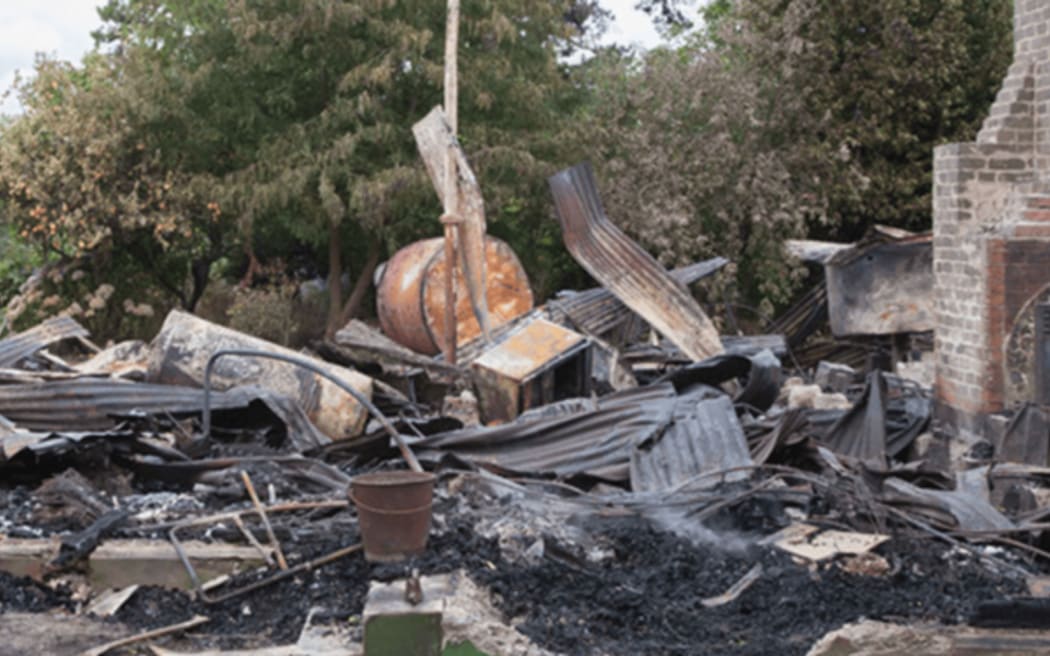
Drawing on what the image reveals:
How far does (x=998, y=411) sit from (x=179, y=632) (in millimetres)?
7262

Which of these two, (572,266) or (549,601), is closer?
(549,601)

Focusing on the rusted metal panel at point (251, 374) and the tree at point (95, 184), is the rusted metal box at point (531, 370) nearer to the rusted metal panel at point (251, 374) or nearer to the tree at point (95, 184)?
the rusted metal panel at point (251, 374)

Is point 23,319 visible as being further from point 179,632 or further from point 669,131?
point 179,632

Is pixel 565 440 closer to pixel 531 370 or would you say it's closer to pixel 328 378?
pixel 328 378

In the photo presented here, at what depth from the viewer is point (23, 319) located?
61.6ft

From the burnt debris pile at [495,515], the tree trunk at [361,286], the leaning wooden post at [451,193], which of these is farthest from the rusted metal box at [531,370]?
the tree trunk at [361,286]

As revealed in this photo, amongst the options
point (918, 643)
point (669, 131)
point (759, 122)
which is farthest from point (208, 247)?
point (918, 643)

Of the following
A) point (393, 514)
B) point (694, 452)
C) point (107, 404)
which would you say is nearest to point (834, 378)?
A: point (694, 452)

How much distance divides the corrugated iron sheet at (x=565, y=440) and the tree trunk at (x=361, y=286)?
38.3 ft

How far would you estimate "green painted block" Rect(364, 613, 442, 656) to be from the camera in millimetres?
4707

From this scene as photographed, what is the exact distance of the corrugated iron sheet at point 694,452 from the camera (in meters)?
7.21

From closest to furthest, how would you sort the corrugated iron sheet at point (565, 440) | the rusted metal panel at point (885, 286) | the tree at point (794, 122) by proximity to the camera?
1. the corrugated iron sheet at point (565, 440)
2. the rusted metal panel at point (885, 286)
3. the tree at point (794, 122)

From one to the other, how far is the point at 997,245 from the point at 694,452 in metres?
4.02

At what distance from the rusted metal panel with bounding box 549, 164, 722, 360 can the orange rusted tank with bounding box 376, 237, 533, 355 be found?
8.23 feet
